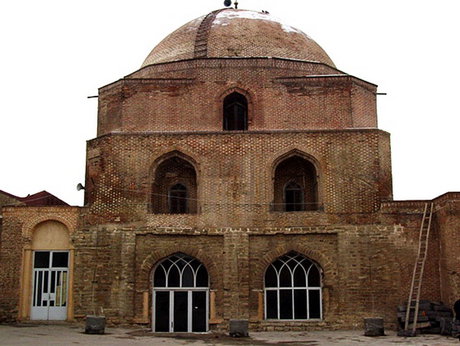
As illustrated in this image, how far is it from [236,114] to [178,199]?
3.59m

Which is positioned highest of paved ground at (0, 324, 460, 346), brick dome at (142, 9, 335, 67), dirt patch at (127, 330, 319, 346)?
brick dome at (142, 9, 335, 67)

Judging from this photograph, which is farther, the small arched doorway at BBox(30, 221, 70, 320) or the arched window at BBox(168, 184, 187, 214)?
the arched window at BBox(168, 184, 187, 214)

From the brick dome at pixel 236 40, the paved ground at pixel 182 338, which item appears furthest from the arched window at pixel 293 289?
the brick dome at pixel 236 40

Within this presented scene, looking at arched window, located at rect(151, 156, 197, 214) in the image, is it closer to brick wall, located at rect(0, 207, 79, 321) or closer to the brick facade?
the brick facade

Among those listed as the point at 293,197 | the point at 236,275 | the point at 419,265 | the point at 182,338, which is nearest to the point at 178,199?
the point at 236,275

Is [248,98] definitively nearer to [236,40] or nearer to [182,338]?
[236,40]

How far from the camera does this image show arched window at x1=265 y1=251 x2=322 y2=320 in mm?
19078

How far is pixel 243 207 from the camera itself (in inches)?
768

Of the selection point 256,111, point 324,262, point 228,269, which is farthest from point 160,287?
point 256,111

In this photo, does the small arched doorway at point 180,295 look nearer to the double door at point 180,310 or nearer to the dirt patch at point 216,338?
the double door at point 180,310

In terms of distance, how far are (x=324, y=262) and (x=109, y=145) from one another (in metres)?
7.79

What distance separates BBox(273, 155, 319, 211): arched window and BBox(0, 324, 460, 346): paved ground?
428 cm

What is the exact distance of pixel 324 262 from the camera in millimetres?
19062

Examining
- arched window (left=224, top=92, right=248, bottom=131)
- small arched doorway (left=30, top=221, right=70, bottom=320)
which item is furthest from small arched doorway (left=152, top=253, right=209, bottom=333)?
arched window (left=224, top=92, right=248, bottom=131)
